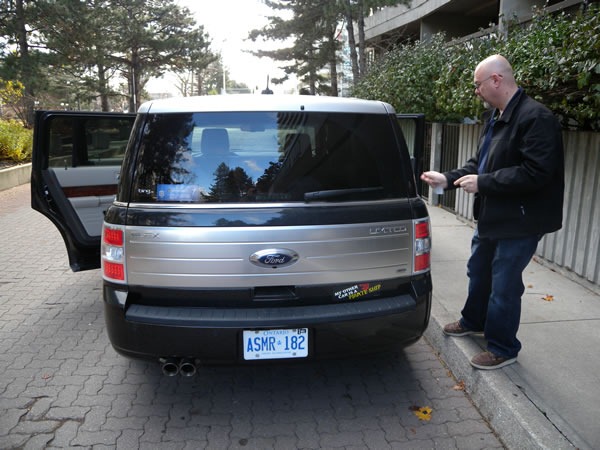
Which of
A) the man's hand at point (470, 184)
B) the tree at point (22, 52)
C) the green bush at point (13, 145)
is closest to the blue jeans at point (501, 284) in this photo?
the man's hand at point (470, 184)

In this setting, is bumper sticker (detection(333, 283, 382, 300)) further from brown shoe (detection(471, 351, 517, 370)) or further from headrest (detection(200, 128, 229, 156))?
headrest (detection(200, 128, 229, 156))

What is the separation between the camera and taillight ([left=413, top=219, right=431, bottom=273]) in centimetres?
300

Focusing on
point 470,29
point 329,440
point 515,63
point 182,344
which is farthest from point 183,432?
point 470,29

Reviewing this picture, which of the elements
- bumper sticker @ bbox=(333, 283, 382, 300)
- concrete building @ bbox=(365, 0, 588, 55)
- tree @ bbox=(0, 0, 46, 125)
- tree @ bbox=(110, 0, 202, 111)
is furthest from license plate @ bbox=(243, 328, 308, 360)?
tree @ bbox=(110, 0, 202, 111)

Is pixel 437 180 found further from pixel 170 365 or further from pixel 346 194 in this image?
pixel 170 365

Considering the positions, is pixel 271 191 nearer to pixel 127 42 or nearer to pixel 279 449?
pixel 279 449

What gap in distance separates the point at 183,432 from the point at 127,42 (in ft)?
94.4

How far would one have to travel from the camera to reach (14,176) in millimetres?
12883

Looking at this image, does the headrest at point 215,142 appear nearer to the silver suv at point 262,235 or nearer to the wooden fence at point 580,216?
the silver suv at point 262,235

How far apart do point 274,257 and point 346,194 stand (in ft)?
1.85

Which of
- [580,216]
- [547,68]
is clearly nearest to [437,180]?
[547,68]

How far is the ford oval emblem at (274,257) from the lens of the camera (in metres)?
2.72

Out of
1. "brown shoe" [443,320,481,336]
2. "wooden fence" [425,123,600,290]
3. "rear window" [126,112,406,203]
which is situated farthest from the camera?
"wooden fence" [425,123,600,290]

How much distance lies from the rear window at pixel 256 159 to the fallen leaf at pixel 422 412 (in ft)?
4.33
